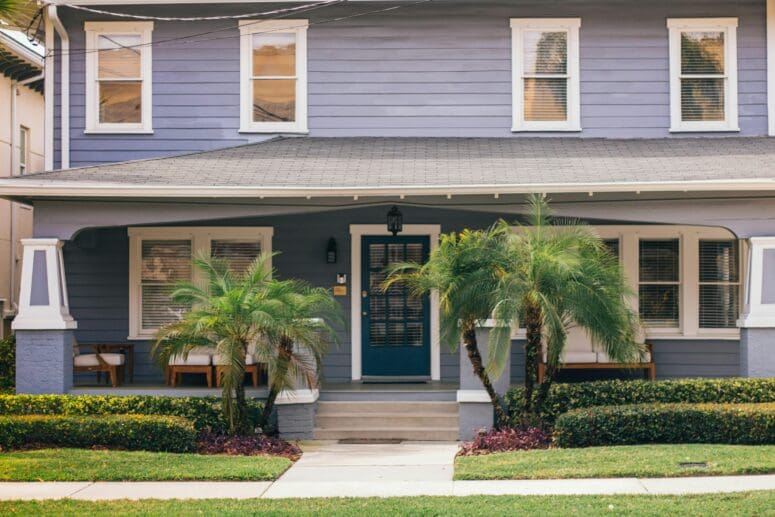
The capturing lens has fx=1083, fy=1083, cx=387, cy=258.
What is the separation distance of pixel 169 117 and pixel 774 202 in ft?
28.6

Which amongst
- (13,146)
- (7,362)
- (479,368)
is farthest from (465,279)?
(13,146)

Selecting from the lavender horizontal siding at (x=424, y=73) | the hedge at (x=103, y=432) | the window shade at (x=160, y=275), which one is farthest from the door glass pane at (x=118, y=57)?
the hedge at (x=103, y=432)

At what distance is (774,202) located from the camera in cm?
1364

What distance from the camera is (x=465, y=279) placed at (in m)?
12.6

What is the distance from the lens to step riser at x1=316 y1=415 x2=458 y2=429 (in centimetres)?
1429

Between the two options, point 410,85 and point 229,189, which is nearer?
point 229,189

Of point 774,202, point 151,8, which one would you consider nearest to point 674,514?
point 774,202

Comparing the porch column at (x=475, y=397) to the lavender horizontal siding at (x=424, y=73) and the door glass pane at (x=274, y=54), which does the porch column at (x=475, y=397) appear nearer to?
the lavender horizontal siding at (x=424, y=73)

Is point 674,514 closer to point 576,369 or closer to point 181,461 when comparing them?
point 181,461

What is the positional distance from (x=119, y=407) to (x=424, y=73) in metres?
6.78

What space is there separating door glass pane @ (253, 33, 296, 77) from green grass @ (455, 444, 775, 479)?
7249 millimetres

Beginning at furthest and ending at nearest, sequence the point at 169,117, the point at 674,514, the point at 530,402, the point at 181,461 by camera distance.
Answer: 1. the point at 169,117
2. the point at 530,402
3. the point at 181,461
4. the point at 674,514

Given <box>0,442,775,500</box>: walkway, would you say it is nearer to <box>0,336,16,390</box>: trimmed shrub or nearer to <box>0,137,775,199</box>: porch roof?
<box>0,137,775,199</box>: porch roof

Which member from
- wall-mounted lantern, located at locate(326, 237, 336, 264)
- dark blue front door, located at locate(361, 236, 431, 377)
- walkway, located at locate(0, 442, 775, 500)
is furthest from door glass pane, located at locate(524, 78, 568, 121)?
walkway, located at locate(0, 442, 775, 500)
